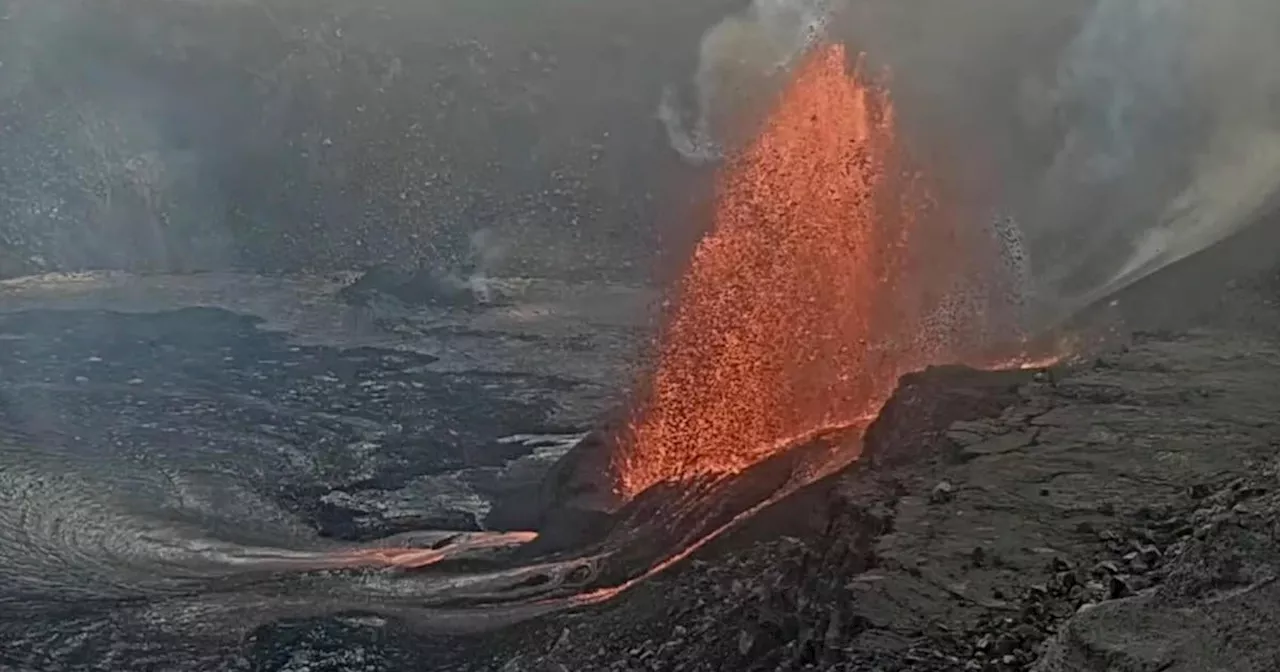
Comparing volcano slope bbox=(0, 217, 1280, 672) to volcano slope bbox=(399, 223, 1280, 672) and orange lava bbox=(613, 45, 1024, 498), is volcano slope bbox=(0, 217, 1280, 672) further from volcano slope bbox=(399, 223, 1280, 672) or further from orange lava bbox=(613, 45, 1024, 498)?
orange lava bbox=(613, 45, 1024, 498)

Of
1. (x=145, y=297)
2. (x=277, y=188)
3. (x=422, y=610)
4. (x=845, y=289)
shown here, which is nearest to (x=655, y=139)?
(x=277, y=188)

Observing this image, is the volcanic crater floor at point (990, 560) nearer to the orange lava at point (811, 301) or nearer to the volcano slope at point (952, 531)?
the volcano slope at point (952, 531)

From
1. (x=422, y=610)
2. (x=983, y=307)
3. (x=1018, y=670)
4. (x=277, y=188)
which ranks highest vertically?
(x=277, y=188)

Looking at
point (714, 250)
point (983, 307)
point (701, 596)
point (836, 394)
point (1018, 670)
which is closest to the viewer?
point (1018, 670)

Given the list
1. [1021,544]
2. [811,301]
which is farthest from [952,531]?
[811,301]

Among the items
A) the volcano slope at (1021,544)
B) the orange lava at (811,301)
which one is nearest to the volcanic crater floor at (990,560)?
the volcano slope at (1021,544)

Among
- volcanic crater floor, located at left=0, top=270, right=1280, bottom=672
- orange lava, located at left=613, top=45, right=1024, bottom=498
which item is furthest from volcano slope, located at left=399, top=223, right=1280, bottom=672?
orange lava, located at left=613, top=45, right=1024, bottom=498

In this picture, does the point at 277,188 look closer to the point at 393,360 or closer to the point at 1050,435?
the point at 393,360
